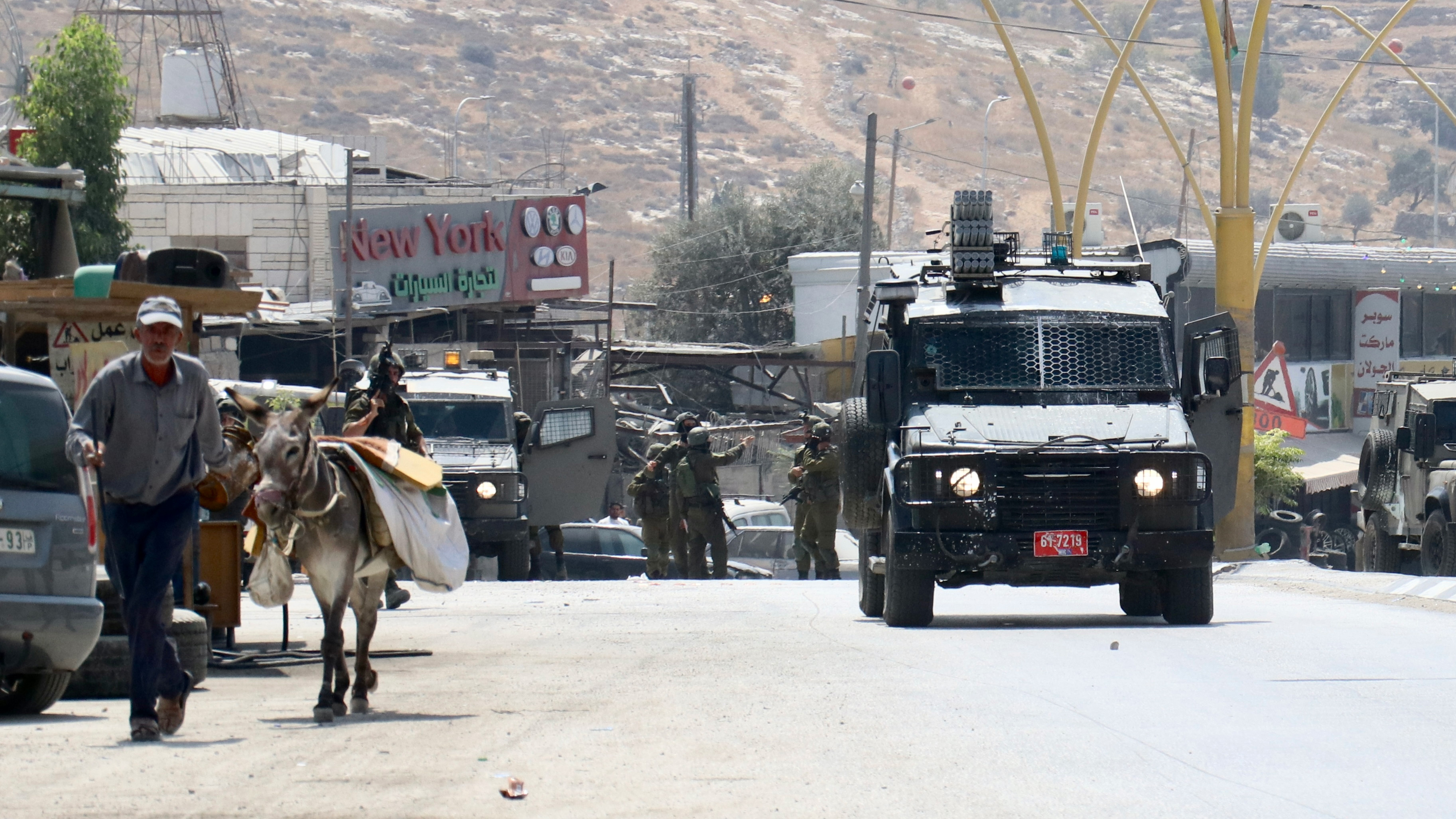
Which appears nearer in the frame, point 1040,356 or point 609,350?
point 1040,356

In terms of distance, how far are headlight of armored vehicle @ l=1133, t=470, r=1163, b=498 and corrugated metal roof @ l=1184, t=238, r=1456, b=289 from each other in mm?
28631

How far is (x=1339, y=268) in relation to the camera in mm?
42438

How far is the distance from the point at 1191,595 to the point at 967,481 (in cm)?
187

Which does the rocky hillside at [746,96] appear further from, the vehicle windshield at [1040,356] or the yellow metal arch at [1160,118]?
the vehicle windshield at [1040,356]

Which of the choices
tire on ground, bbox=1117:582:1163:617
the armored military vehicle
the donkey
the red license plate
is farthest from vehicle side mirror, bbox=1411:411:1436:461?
the donkey

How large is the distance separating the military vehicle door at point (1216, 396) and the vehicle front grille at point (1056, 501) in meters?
0.78

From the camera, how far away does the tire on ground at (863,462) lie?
44.4 ft

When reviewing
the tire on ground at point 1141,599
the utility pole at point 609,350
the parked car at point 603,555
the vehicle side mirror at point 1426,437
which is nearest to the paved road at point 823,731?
the tire on ground at point 1141,599

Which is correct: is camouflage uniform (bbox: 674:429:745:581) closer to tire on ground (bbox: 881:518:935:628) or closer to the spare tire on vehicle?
the spare tire on vehicle

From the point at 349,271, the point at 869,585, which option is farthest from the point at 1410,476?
the point at 349,271

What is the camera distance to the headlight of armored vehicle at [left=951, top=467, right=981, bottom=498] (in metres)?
12.6

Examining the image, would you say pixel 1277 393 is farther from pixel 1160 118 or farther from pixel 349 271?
pixel 349 271

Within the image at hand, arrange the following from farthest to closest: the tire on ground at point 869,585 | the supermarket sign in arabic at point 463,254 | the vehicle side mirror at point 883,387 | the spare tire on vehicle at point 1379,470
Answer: the supermarket sign in arabic at point 463,254, the spare tire on vehicle at point 1379,470, the tire on ground at point 869,585, the vehicle side mirror at point 883,387

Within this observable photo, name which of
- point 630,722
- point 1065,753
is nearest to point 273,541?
point 630,722
